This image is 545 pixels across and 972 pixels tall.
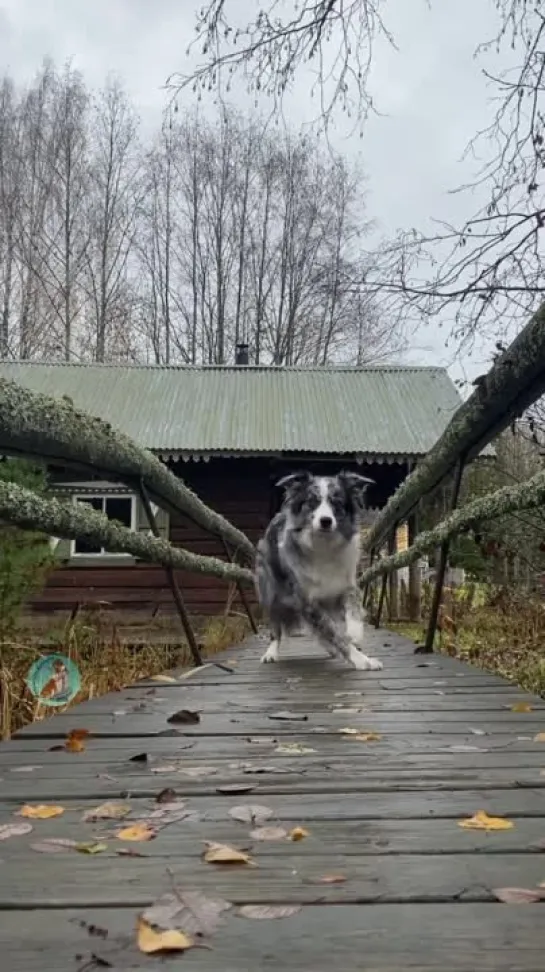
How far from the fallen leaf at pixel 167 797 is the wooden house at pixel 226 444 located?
12125 millimetres

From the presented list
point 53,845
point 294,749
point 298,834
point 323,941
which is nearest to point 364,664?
point 294,749

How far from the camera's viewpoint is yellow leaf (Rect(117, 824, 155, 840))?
4.96ft

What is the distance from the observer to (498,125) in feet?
21.4

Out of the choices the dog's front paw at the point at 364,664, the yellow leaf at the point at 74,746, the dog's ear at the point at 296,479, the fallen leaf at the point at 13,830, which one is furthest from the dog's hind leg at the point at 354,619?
the fallen leaf at the point at 13,830

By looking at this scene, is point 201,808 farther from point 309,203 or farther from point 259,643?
point 309,203

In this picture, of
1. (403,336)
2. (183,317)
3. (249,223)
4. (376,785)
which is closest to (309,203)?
(249,223)

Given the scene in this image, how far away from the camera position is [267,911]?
1156 mm

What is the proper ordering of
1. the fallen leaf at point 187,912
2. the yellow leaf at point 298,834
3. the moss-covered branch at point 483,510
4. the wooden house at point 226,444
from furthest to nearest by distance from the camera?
the wooden house at point 226,444, the moss-covered branch at point 483,510, the yellow leaf at point 298,834, the fallen leaf at point 187,912

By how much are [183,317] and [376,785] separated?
31.8 m

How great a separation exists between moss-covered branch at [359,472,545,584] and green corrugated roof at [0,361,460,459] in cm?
1036

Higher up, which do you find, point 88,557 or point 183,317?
point 183,317

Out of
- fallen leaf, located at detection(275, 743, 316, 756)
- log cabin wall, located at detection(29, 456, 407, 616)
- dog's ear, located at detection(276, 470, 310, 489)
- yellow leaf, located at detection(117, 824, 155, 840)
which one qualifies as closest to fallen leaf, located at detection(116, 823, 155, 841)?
yellow leaf, located at detection(117, 824, 155, 840)

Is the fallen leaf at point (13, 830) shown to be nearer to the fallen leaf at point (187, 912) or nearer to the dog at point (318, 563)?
the fallen leaf at point (187, 912)

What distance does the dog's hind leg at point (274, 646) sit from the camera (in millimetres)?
5430
